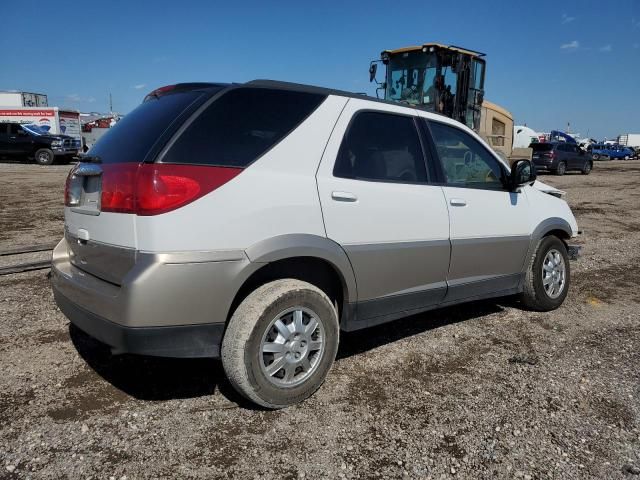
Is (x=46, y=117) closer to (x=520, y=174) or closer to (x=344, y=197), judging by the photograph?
(x=520, y=174)

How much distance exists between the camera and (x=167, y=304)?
2.43m

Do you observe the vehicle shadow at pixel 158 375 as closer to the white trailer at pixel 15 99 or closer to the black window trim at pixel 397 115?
the black window trim at pixel 397 115

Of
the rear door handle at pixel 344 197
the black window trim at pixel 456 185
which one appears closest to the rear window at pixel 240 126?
the rear door handle at pixel 344 197

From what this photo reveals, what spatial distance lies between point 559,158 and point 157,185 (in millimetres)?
26294

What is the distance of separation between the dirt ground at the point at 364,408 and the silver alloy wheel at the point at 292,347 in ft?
0.76

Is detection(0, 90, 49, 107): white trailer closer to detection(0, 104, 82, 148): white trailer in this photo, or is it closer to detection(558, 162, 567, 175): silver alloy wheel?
detection(0, 104, 82, 148): white trailer

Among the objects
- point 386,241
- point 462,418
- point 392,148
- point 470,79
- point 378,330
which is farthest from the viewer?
point 470,79

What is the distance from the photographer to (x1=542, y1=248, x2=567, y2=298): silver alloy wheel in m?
4.68

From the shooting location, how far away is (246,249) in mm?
2598

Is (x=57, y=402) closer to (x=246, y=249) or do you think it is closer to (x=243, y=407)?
(x=243, y=407)

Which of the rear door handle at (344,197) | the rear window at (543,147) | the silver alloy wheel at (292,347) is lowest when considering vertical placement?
the silver alloy wheel at (292,347)

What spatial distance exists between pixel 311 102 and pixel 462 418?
6.95ft

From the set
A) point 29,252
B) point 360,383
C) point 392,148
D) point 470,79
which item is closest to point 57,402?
point 360,383

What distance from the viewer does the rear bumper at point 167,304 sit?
94.2 inches
